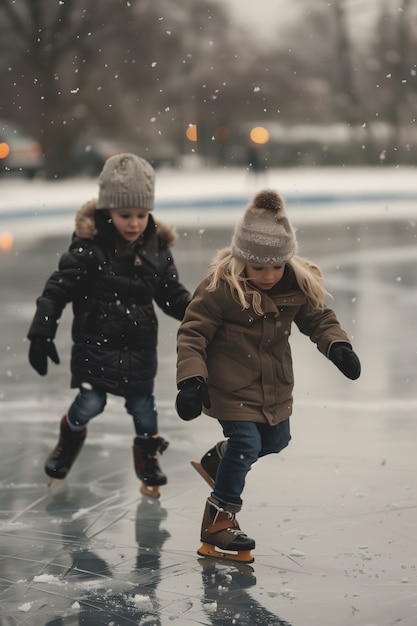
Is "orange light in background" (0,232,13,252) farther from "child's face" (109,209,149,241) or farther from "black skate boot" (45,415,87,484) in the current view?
"child's face" (109,209,149,241)

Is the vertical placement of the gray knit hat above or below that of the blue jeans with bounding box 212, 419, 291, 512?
above

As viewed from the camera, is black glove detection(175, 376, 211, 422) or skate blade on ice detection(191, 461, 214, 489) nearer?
black glove detection(175, 376, 211, 422)

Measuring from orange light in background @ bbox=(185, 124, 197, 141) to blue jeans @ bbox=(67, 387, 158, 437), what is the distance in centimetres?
4152

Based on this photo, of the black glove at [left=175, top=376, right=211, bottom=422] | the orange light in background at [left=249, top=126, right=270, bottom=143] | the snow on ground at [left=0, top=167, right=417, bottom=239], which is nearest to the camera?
the black glove at [left=175, top=376, right=211, bottom=422]

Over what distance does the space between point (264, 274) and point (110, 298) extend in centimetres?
88

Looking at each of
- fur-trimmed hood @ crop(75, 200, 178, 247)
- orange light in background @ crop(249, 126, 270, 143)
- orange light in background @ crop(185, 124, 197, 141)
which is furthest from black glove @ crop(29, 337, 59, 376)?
orange light in background @ crop(185, 124, 197, 141)

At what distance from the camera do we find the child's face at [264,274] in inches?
158

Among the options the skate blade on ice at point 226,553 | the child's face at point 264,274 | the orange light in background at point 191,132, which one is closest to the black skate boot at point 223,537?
the skate blade on ice at point 226,553

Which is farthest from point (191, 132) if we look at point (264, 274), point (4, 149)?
point (264, 274)

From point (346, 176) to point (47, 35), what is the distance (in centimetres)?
1121

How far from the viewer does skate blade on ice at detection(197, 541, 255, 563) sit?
3.95 meters

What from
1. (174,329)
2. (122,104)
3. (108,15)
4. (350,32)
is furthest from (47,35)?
(174,329)

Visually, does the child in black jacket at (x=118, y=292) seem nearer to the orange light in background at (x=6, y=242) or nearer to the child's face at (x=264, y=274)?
the child's face at (x=264, y=274)

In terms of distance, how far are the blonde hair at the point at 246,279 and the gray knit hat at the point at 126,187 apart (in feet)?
2.09
